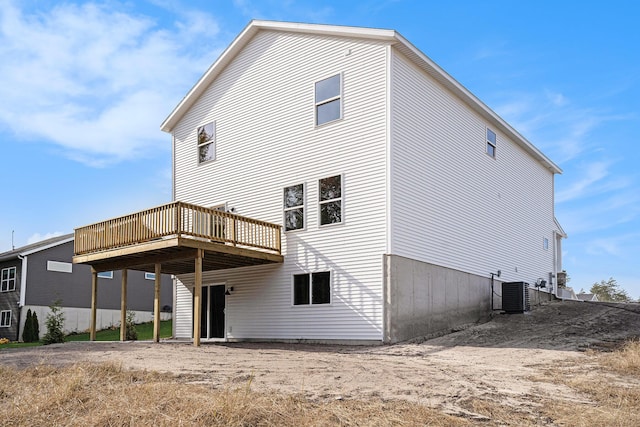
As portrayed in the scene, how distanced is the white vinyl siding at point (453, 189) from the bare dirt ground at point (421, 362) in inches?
110

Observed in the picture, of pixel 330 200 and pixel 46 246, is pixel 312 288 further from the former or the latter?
pixel 46 246

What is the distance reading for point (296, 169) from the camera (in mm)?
18156

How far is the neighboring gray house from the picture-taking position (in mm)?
30297

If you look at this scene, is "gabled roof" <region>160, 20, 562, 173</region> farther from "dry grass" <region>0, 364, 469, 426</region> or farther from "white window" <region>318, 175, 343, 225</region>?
"dry grass" <region>0, 364, 469, 426</region>

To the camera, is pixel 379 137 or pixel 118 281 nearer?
pixel 379 137

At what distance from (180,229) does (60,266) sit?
63.1 ft

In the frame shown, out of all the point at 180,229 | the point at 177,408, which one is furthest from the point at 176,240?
the point at 177,408

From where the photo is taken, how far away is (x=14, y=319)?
99.0 ft

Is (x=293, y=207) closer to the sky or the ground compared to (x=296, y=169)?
closer to the ground

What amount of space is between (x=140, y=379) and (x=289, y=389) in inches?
103

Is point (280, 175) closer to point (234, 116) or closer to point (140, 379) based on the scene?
point (234, 116)

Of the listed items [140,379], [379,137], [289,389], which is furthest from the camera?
[379,137]

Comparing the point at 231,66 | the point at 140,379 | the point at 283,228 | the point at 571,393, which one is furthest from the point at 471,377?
the point at 231,66

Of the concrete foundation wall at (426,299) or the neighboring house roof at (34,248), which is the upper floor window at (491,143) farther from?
the neighboring house roof at (34,248)
